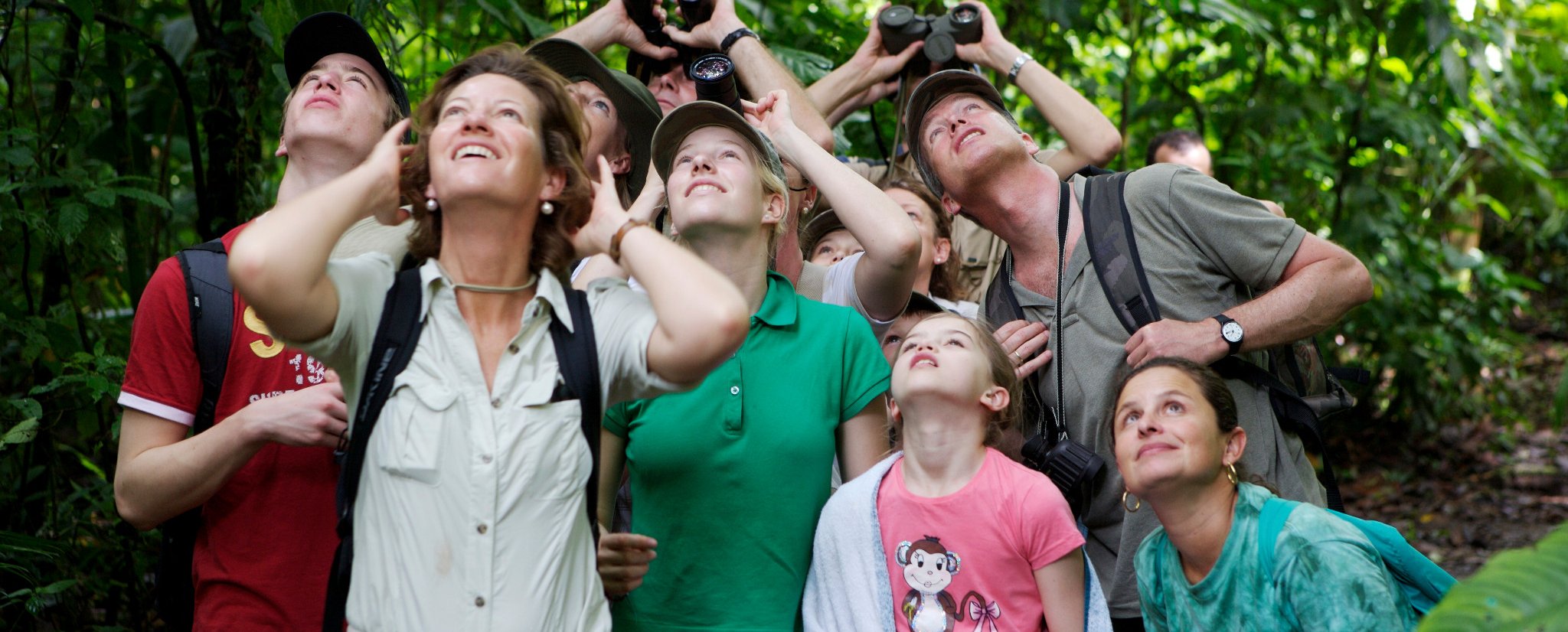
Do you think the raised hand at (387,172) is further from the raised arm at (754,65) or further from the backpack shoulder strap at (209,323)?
the raised arm at (754,65)

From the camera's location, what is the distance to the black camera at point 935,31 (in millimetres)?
4422

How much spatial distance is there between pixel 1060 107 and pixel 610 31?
158 centimetres

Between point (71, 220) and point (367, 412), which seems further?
point (71, 220)

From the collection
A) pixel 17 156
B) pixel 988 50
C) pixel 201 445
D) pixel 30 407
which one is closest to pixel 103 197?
pixel 17 156

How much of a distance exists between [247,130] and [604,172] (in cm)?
284

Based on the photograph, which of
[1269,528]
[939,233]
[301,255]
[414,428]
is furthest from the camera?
[939,233]

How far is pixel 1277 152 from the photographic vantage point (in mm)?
7039

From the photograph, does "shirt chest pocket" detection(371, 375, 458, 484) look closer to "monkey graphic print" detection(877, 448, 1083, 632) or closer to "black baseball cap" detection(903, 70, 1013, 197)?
"monkey graphic print" detection(877, 448, 1083, 632)

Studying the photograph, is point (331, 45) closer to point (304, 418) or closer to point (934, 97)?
point (304, 418)


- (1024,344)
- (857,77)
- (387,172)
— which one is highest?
(387,172)

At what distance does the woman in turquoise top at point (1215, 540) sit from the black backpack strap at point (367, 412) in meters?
1.60

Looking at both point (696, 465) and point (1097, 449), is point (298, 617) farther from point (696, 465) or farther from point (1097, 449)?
point (1097, 449)

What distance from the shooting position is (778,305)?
3016mm

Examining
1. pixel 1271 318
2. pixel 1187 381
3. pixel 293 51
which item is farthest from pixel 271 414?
pixel 1271 318
